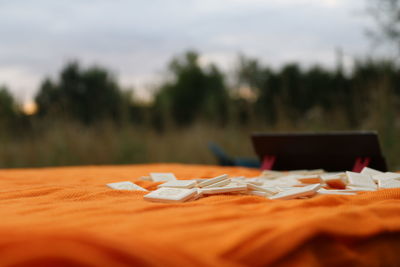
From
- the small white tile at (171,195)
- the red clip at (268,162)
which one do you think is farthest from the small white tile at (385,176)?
the red clip at (268,162)

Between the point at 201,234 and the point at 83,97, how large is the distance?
7.07 m

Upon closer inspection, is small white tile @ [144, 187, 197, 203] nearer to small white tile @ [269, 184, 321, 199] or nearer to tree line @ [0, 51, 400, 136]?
small white tile @ [269, 184, 321, 199]

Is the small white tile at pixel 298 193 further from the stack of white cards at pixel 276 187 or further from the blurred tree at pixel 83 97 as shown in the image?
the blurred tree at pixel 83 97

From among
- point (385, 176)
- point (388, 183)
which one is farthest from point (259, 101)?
point (388, 183)

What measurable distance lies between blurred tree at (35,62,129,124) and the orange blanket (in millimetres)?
4379

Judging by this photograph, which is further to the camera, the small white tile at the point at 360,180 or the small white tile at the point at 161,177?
the small white tile at the point at 161,177

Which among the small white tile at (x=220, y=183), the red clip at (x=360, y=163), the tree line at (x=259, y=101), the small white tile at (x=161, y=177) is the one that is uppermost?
the tree line at (x=259, y=101)

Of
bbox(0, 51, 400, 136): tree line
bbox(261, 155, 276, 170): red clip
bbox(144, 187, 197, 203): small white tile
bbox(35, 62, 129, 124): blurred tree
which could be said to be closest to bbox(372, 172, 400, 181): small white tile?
bbox(144, 187, 197, 203): small white tile

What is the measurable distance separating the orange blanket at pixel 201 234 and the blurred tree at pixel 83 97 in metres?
4.38

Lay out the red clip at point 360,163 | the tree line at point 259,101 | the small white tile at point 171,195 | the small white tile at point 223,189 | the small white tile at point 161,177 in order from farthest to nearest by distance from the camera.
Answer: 1. the tree line at point 259,101
2. the red clip at point 360,163
3. the small white tile at point 161,177
4. the small white tile at point 223,189
5. the small white tile at point 171,195

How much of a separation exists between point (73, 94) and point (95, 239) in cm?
762

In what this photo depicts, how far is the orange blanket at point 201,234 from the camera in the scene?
28.1 inches

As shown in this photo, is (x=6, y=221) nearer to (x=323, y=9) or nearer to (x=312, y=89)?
(x=323, y=9)

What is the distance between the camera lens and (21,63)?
262 inches
